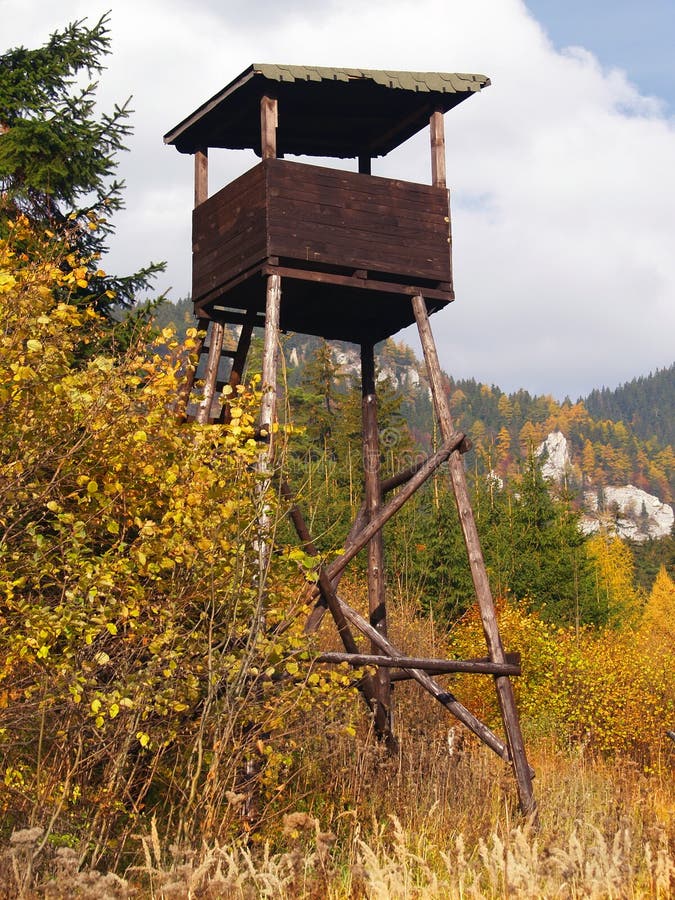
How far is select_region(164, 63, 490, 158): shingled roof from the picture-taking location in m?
11.1

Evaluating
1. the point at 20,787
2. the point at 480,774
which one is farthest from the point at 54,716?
the point at 480,774

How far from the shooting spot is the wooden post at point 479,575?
1011 centimetres

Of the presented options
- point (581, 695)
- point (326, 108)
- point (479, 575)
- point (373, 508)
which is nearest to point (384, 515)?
point (479, 575)

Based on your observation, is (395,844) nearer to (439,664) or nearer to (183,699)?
(183,699)

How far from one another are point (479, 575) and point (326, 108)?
5.61 m

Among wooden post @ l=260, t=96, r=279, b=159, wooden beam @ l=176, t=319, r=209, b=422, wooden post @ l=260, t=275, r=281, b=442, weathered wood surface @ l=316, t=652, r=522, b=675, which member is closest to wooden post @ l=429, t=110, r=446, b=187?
wooden post @ l=260, t=96, r=279, b=159

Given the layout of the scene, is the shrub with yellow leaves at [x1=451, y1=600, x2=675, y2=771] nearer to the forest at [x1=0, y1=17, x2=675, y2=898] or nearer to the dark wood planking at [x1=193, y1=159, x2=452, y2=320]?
the forest at [x1=0, y1=17, x2=675, y2=898]

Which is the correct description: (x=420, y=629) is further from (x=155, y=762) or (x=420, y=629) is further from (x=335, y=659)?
(x=155, y=762)

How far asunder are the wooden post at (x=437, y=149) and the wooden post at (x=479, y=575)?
147cm

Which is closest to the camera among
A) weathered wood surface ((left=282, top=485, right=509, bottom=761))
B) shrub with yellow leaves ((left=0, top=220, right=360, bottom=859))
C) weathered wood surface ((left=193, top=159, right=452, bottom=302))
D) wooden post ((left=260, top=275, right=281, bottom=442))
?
shrub with yellow leaves ((left=0, top=220, right=360, bottom=859))

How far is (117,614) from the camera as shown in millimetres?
6637

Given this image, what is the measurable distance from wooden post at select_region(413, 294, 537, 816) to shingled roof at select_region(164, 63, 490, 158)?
234 centimetres

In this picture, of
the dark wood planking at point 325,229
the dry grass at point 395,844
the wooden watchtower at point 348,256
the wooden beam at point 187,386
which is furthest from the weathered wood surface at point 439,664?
the dark wood planking at point 325,229

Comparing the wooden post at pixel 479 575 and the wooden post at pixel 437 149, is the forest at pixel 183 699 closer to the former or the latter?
the wooden post at pixel 479 575
